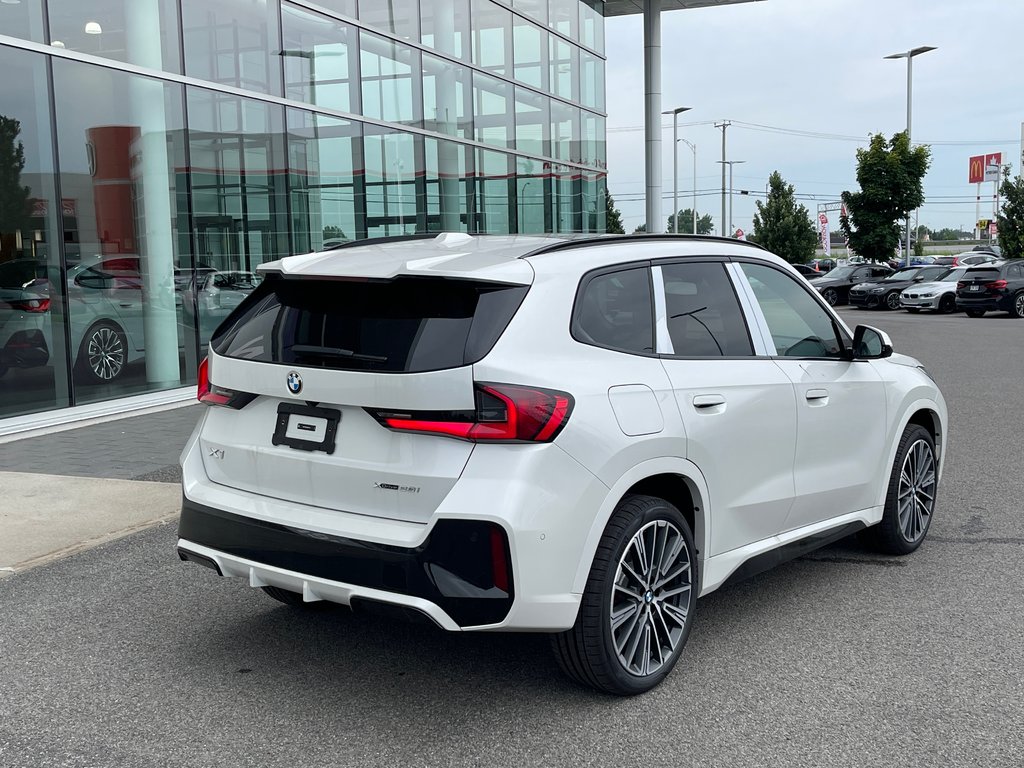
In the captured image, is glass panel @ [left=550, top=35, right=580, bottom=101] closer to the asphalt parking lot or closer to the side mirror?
the side mirror

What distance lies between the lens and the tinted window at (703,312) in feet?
14.0

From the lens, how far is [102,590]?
5262mm

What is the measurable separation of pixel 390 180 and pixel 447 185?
6.81ft

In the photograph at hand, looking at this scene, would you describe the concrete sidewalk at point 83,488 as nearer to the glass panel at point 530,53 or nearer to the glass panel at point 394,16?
the glass panel at point 394,16

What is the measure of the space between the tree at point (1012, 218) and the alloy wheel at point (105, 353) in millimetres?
38466

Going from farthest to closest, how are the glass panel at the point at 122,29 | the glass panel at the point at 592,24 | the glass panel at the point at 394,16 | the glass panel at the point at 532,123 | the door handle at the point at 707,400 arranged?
1. the glass panel at the point at 592,24
2. the glass panel at the point at 532,123
3. the glass panel at the point at 394,16
4. the glass panel at the point at 122,29
5. the door handle at the point at 707,400

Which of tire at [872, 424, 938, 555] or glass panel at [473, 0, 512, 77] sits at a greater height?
glass panel at [473, 0, 512, 77]

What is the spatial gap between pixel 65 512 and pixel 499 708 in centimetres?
412

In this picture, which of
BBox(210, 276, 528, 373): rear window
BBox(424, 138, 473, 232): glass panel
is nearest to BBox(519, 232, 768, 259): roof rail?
BBox(210, 276, 528, 373): rear window

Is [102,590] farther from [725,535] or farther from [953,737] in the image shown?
[953,737]

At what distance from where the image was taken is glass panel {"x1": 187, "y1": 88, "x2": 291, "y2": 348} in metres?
13.1

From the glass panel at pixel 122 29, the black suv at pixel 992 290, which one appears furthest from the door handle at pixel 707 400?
the black suv at pixel 992 290

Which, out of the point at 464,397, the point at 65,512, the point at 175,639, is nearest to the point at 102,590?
the point at 175,639

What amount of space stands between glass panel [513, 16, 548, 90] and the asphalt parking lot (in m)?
18.0
